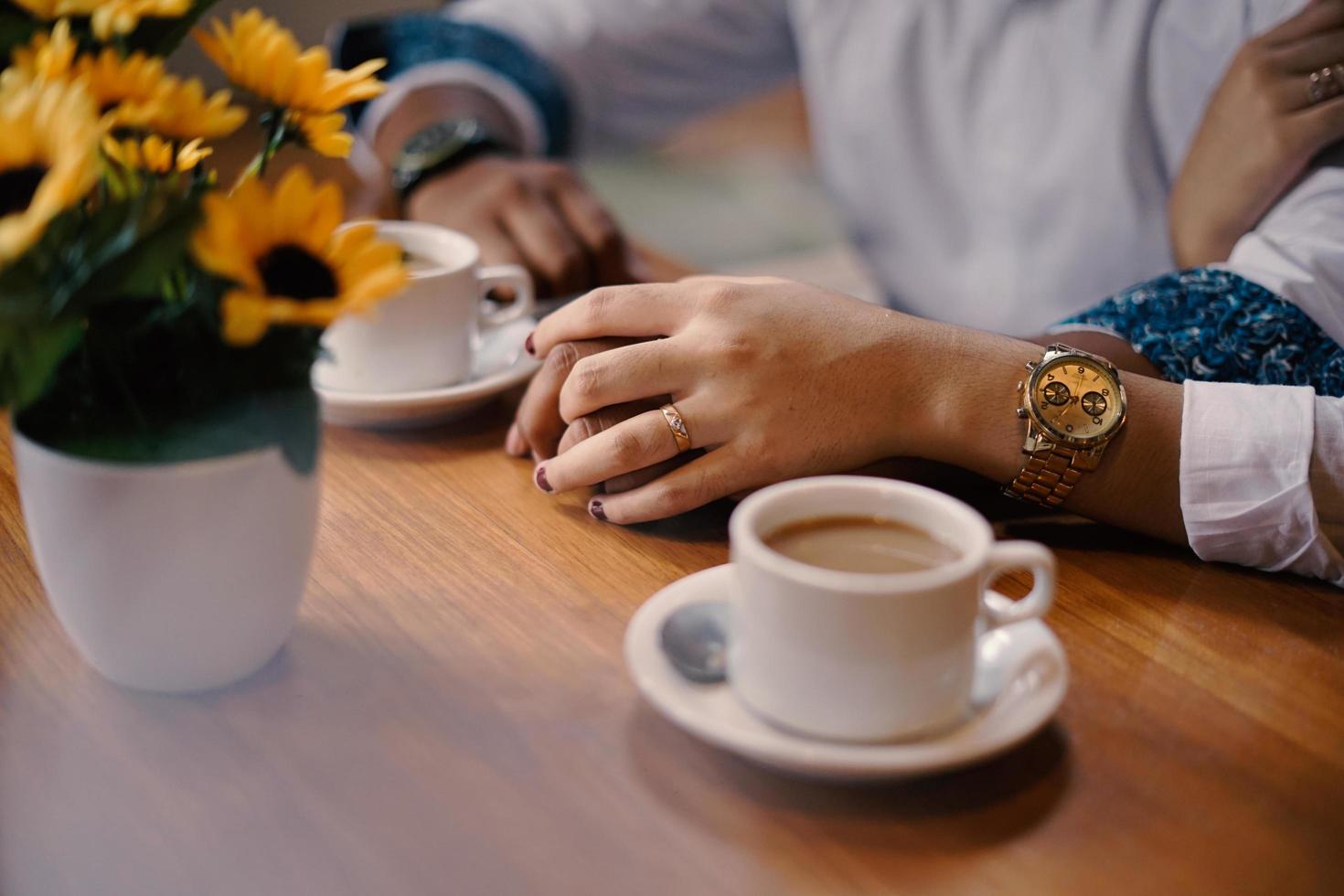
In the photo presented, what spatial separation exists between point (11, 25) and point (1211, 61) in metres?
1.05

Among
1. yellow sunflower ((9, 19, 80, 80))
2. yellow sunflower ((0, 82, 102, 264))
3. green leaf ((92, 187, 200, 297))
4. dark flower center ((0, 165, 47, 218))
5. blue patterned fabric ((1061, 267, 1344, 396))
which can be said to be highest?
yellow sunflower ((9, 19, 80, 80))

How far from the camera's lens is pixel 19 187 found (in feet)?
1.47

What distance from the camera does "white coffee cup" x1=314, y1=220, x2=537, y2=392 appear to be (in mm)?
837

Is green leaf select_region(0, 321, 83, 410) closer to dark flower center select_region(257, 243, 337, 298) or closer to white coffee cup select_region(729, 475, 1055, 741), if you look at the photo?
dark flower center select_region(257, 243, 337, 298)

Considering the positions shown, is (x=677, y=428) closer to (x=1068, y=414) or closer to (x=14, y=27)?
(x=1068, y=414)

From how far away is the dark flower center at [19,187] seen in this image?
0.44 m

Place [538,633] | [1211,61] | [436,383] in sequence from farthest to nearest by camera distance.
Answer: [1211,61]
[436,383]
[538,633]

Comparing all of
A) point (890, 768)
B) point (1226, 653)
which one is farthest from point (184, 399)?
point (1226, 653)

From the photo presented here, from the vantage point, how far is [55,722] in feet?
1.79

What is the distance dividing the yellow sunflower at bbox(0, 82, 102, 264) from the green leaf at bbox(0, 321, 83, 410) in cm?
3

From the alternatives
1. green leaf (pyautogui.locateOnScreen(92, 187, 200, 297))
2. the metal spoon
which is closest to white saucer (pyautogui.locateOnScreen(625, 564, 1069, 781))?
the metal spoon

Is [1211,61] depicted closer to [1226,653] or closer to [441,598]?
[1226,653]

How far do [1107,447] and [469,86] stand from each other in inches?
35.7

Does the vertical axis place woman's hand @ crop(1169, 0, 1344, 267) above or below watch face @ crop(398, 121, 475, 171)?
above
